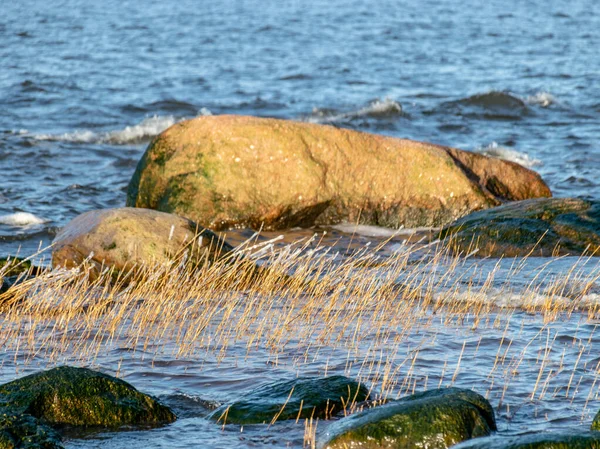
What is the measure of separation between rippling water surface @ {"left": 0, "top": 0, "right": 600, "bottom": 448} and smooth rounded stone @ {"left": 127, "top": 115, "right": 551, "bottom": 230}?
78.9 inches

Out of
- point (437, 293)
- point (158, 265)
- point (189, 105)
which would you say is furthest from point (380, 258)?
point (189, 105)

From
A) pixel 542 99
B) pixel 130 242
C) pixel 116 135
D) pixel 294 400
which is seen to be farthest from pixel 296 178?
pixel 542 99

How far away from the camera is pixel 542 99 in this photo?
24641 millimetres

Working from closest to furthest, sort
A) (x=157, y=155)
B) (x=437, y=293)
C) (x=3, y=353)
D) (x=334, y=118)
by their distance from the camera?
1. (x=3, y=353)
2. (x=437, y=293)
3. (x=157, y=155)
4. (x=334, y=118)

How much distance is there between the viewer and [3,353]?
7887mm

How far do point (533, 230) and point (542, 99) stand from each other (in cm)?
1366

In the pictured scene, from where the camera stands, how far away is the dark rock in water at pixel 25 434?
5.54 meters

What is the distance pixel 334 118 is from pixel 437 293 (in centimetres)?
1360

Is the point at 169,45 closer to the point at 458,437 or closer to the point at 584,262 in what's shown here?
the point at 584,262

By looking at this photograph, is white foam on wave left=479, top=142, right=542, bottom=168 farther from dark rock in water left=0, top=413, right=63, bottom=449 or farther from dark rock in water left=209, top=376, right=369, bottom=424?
dark rock in water left=0, top=413, right=63, bottom=449

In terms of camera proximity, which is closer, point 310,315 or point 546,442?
point 546,442

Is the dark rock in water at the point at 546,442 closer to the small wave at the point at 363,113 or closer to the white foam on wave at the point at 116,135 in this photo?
the white foam on wave at the point at 116,135

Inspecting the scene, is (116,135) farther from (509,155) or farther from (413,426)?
(413,426)

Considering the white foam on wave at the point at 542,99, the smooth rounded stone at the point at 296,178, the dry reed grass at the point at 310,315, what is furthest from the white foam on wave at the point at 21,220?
the white foam on wave at the point at 542,99
